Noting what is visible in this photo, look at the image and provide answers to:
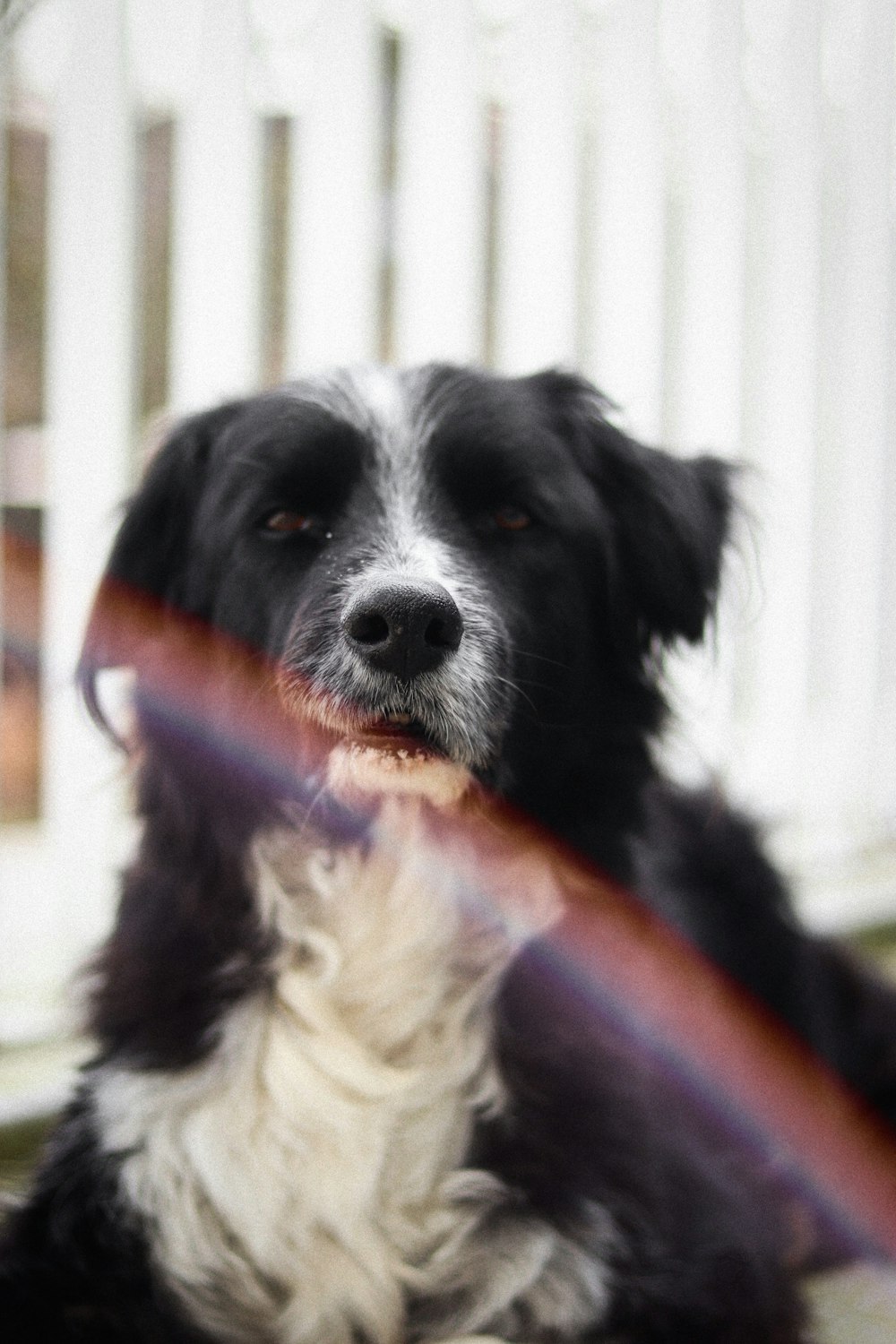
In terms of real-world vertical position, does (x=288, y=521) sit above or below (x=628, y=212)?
below

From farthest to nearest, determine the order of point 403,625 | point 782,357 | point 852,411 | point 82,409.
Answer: point 852,411, point 782,357, point 82,409, point 403,625

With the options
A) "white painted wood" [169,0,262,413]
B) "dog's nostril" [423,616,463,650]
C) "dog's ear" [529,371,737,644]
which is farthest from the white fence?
"dog's nostril" [423,616,463,650]

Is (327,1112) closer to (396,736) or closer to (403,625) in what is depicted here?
(396,736)

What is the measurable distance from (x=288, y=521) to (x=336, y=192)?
941 millimetres

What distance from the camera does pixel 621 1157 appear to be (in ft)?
3.98

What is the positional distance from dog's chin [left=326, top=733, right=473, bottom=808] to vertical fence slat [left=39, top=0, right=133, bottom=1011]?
654 millimetres

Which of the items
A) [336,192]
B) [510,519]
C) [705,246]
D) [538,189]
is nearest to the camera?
[510,519]

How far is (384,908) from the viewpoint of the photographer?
4.14 ft

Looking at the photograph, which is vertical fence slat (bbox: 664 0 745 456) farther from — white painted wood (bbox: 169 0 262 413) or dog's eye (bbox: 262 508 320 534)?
dog's eye (bbox: 262 508 320 534)

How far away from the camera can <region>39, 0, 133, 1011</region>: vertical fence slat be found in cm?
169

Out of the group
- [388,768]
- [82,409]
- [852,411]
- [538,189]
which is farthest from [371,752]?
[852,411]

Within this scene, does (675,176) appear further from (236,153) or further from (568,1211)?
(568,1211)

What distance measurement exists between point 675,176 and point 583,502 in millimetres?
1651

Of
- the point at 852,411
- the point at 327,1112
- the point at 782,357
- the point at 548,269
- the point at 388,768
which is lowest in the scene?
the point at 327,1112
